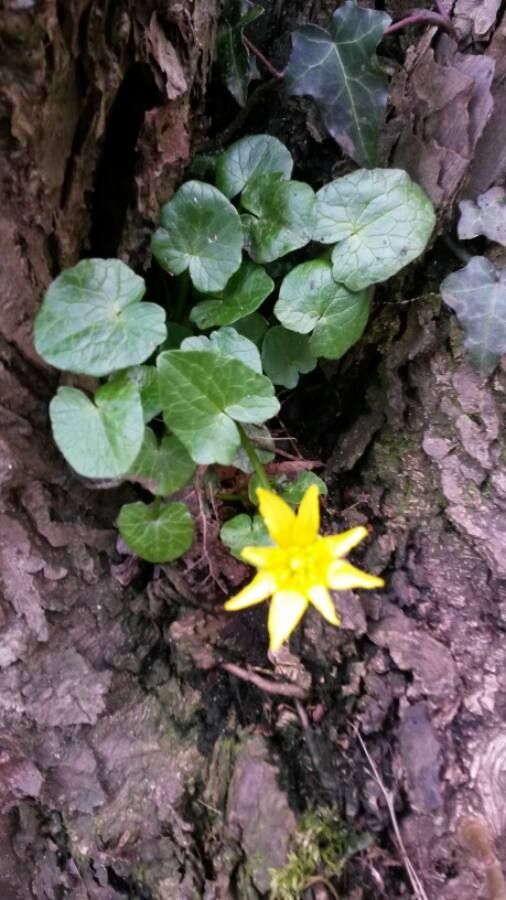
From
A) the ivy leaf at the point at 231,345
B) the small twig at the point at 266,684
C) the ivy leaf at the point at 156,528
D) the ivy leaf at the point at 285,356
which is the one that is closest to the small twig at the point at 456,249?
the ivy leaf at the point at 285,356

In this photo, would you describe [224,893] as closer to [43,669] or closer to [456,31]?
[43,669]

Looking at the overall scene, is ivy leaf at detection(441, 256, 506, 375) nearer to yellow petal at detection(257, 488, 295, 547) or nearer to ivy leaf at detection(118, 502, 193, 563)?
yellow petal at detection(257, 488, 295, 547)

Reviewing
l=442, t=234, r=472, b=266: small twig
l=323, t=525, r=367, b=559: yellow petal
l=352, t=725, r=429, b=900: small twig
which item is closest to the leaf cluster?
l=442, t=234, r=472, b=266: small twig

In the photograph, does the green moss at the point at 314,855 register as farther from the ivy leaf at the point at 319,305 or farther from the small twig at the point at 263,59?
the small twig at the point at 263,59

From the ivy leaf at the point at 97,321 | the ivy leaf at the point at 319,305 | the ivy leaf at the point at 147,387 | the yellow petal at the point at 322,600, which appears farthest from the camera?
the ivy leaf at the point at 319,305

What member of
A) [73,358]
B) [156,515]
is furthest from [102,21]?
[156,515]

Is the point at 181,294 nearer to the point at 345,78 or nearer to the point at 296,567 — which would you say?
the point at 345,78

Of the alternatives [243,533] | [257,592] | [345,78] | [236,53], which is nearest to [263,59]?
[236,53]
